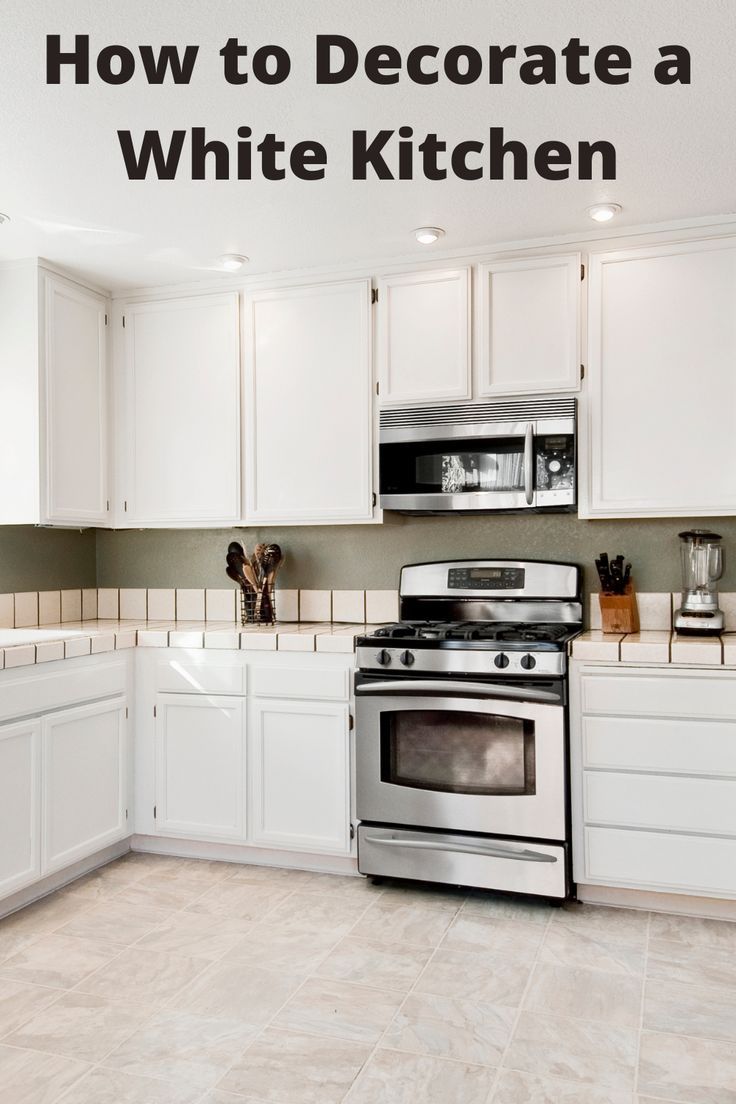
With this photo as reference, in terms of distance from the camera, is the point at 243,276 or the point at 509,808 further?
the point at 243,276

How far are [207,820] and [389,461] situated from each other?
1.56m

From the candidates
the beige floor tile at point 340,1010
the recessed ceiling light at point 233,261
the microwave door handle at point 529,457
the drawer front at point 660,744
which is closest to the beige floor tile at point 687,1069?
the beige floor tile at point 340,1010

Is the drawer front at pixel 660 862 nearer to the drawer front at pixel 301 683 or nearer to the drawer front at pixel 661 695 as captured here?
the drawer front at pixel 661 695

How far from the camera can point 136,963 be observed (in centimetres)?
252

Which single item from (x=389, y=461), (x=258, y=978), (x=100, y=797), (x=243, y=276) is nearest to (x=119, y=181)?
(x=243, y=276)

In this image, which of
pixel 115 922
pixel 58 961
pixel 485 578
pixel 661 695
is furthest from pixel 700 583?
pixel 58 961

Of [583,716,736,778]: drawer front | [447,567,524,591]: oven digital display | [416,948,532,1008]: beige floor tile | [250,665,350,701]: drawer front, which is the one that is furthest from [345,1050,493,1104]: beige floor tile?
[447,567,524,591]: oven digital display

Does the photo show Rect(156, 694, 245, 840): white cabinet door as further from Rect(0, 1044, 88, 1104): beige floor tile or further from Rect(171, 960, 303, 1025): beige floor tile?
Rect(0, 1044, 88, 1104): beige floor tile

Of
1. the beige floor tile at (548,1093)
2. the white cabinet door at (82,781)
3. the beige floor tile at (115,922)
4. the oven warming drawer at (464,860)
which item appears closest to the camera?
the beige floor tile at (548,1093)

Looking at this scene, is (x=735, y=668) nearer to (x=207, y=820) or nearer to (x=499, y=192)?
(x=499, y=192)

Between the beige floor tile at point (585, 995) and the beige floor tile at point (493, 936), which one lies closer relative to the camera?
the beige floor tile at point (585, 995)

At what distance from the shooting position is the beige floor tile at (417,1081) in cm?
189

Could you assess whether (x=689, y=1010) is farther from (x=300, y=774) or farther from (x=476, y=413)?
(x=476, y=413)

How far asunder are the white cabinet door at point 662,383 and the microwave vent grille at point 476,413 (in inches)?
5.3
